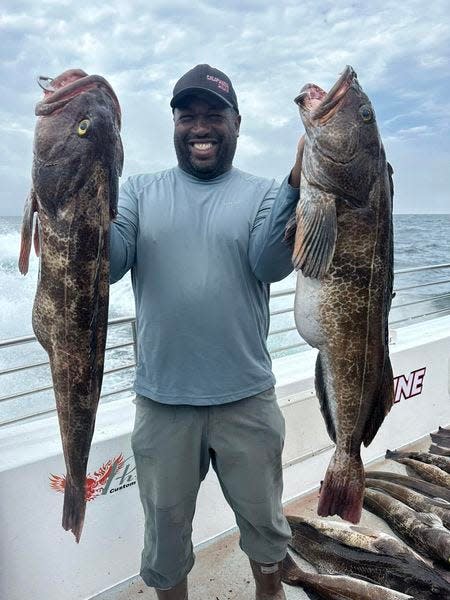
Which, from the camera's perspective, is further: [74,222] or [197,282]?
[197,282]

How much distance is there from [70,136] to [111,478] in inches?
76.2

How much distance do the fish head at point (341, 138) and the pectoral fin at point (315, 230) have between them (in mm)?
51

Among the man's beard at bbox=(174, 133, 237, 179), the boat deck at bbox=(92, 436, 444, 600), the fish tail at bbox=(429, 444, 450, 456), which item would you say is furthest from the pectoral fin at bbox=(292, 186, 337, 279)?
the fish tail at bbox=(429, 444, 450, 456)

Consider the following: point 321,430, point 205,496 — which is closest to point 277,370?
point 321,430

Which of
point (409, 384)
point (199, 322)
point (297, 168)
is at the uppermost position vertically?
point (297, 168)

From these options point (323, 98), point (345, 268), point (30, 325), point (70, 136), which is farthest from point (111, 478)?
point (30, 325)

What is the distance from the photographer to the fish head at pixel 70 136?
5.97 ft

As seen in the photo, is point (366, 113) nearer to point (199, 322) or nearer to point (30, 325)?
point (199, 322)

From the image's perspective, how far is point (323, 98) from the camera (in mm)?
1980

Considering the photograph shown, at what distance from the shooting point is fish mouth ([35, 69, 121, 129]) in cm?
179

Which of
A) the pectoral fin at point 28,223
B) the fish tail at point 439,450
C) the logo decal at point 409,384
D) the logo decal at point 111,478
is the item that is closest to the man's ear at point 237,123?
the pectoral fin at point 28,223

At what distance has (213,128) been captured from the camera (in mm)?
2424

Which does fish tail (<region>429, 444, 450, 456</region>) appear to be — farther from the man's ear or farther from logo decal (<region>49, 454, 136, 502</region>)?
the man's ear

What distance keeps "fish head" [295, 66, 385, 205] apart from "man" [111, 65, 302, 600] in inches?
14.8
